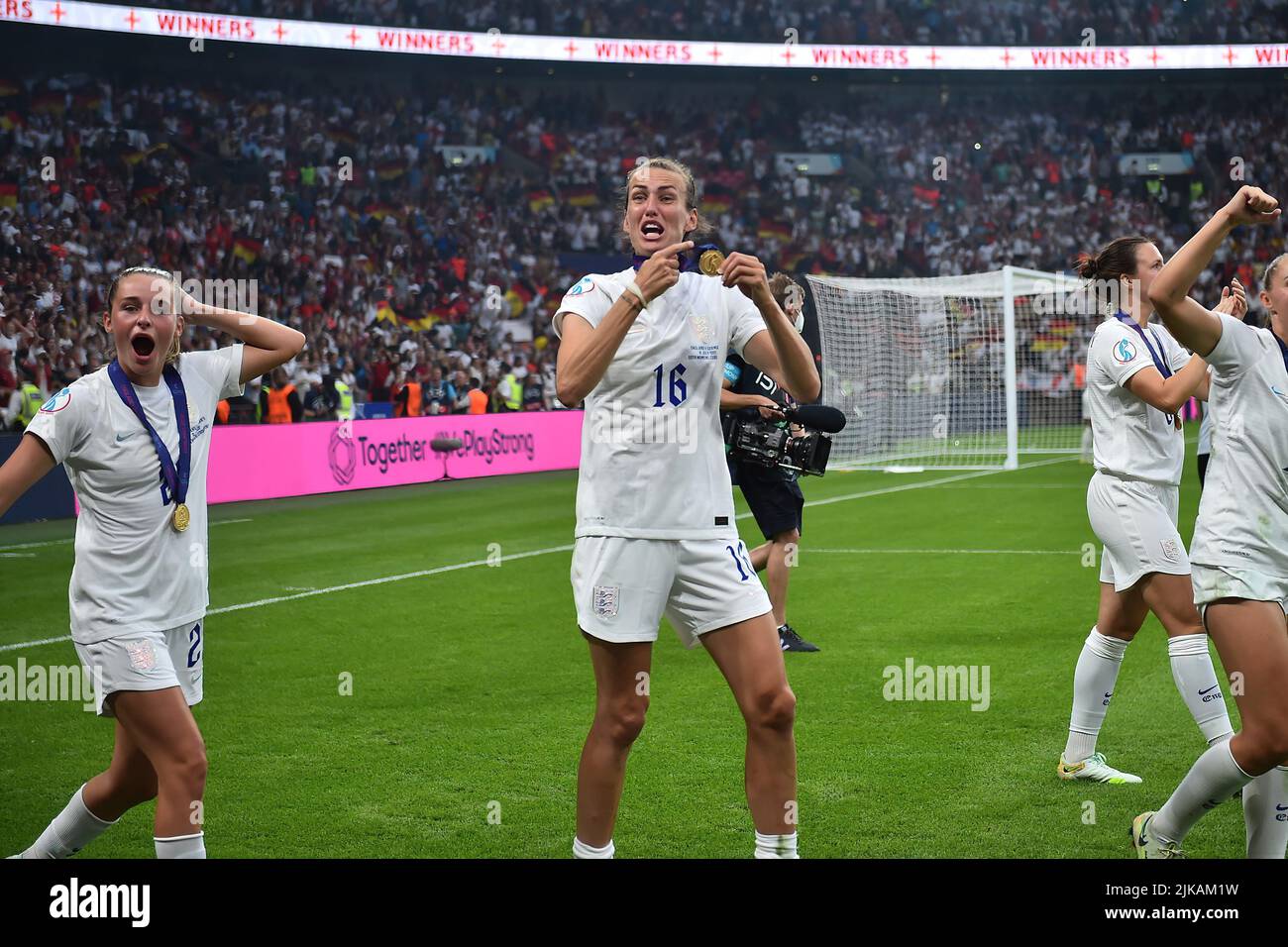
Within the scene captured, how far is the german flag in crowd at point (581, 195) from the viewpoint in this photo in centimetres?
3925

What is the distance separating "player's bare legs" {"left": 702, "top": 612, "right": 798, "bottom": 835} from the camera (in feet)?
13.9

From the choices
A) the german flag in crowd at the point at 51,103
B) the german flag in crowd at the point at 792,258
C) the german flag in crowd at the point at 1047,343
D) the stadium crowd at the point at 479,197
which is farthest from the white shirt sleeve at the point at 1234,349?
the german flag in crowd at the point at 792,258

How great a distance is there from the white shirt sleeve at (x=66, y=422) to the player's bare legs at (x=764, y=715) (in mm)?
2041

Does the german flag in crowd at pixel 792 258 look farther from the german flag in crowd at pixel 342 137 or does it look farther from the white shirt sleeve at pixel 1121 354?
the white shirt sleeve at pixel 1121 354

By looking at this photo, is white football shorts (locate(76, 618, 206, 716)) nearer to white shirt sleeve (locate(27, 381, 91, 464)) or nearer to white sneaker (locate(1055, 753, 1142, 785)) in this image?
white shirt sleeve (locate(27, 381, 91, 464))

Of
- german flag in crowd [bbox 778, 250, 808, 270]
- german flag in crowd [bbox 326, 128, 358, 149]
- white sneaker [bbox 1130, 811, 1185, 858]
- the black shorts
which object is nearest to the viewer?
white sneaker [bbox 1130, 811, 1185, 858]

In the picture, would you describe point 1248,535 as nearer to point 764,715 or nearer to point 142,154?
point 764,715

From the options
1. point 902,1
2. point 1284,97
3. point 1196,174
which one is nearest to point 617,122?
point 902,1

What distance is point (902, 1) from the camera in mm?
46000

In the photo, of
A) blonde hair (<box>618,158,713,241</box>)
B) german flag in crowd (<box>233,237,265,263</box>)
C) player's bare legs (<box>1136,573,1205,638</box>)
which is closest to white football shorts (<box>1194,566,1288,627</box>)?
player's bare legs (<box>1136,573,1205,638</box>)

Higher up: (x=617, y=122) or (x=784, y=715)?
(x=617, y=122)

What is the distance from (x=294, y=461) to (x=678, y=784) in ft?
48.9

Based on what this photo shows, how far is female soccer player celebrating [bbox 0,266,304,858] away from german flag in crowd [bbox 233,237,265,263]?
28088 millimetres
